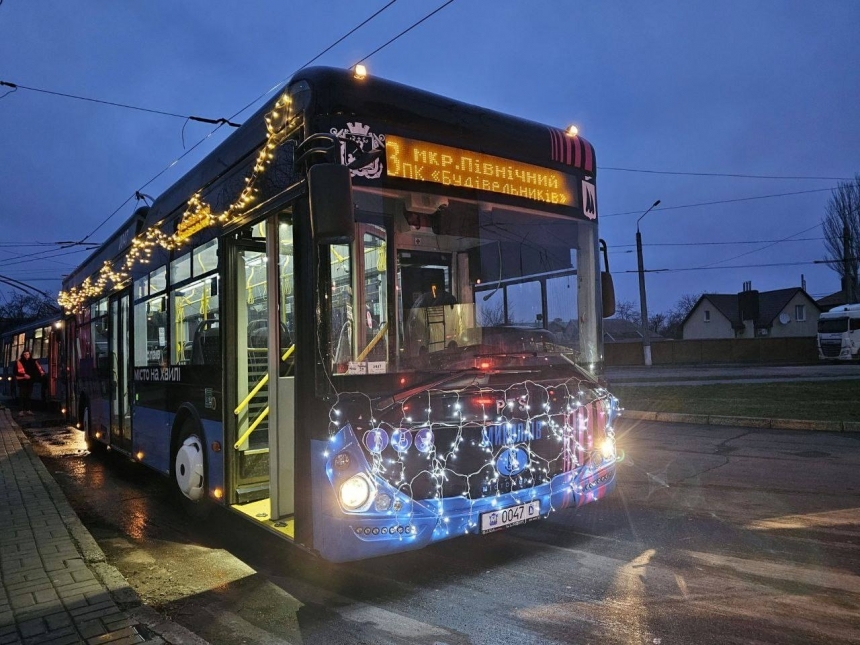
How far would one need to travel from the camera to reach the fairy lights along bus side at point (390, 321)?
394 centimetres

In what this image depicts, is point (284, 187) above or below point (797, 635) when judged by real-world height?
above

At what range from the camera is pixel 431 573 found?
469 cm

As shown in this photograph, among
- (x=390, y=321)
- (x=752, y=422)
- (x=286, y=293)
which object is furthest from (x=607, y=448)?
(x=752, y=422)

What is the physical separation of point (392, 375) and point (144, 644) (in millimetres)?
2042

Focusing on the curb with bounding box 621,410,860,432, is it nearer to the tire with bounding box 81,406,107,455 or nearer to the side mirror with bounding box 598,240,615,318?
the side mirror with bounding box 598,240,615,318

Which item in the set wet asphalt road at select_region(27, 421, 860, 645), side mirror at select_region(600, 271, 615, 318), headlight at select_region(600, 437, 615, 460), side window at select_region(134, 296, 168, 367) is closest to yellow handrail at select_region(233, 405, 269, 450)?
wet asphalt road at select_region(27, 421, 860, 645)

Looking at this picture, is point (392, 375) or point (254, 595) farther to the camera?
point (254, 595)

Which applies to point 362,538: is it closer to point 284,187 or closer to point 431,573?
point 431,573

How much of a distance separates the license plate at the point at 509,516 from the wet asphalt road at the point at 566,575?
45 cm

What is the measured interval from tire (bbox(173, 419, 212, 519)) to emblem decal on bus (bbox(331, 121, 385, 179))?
122 inches

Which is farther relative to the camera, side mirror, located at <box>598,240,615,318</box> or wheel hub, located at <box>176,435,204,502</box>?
wheel hub, located at <box>176,435,204,502</box>

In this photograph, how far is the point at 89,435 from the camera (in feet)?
36.5

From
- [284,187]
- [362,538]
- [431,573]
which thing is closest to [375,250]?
[284,187]

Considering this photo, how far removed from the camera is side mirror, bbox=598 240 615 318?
5.37m
